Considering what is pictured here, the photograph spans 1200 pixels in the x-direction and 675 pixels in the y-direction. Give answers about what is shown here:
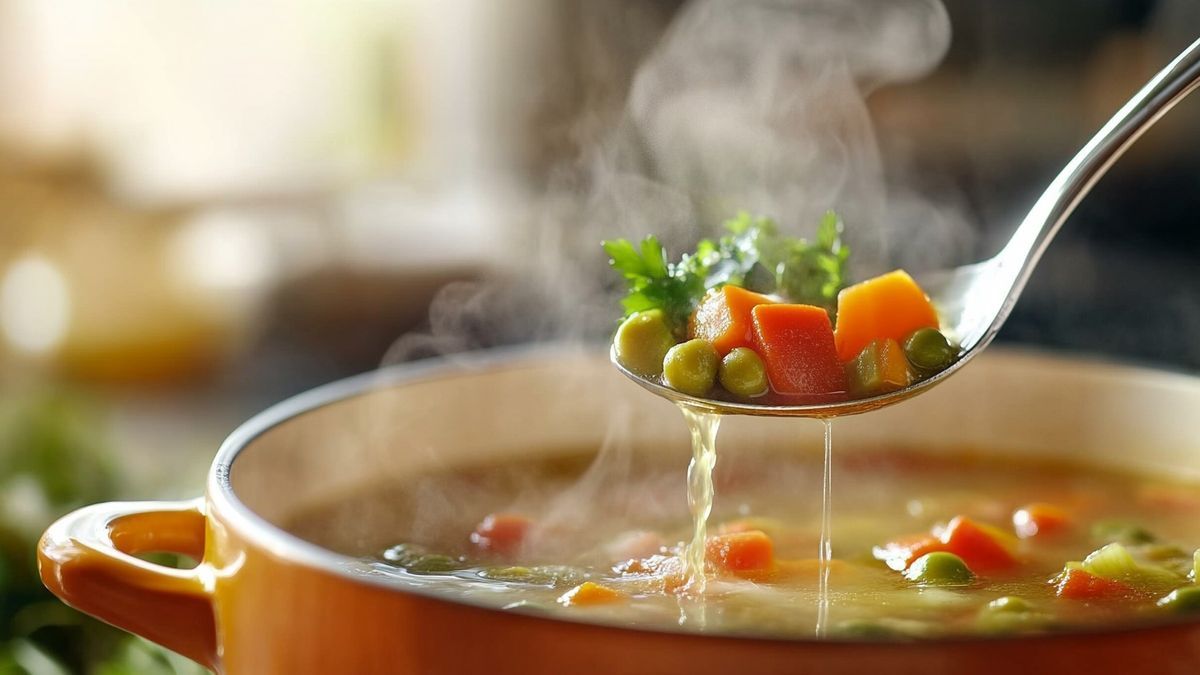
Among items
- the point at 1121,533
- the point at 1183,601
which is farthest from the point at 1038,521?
the point at 1183,601

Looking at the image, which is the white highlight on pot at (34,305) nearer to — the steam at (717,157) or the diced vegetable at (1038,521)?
the steam at (717,157)

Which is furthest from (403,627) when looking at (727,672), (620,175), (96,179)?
(96,179)

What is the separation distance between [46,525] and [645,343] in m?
0.85

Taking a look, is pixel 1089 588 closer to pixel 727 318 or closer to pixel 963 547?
pixel 963 547

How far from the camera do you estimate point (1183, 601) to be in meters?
1.19

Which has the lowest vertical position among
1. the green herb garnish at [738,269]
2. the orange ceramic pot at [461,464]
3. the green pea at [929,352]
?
the orange ceramic pot at [461,464]

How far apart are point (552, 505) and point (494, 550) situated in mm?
179

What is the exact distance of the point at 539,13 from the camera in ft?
17.8

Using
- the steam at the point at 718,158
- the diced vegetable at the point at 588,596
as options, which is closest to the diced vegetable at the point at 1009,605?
the diced vegetable at the point at 588,596

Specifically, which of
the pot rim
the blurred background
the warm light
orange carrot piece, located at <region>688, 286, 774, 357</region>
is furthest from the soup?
the warm light

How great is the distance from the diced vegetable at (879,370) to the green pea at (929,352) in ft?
0.05

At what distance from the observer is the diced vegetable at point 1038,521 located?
5.10 ft

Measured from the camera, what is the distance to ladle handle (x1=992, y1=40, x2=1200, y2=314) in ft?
4.37

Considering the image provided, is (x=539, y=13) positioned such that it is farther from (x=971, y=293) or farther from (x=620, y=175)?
(x=971, y=293)
